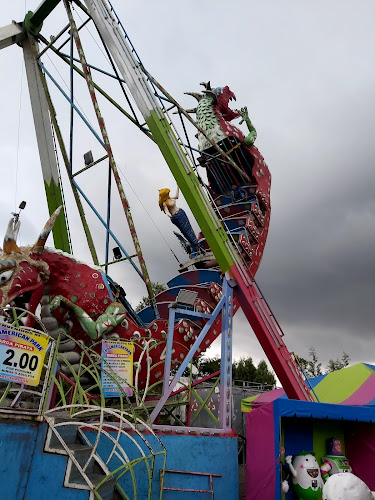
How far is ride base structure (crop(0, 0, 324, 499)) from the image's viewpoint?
3.75m

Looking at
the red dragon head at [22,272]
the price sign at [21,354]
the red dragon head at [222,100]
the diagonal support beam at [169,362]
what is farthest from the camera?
the red dragon head at [222,100]

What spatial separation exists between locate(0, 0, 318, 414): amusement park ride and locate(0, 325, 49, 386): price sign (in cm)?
119

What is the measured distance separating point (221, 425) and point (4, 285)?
3.72 meters

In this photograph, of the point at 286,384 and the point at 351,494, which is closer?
the point at 351,494

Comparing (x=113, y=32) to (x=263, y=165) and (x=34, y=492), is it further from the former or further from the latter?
(x=34, y=492)

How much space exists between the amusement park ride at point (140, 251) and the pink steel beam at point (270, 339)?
0.02 m

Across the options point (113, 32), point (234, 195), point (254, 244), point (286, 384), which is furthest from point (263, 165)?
point (286, 384)

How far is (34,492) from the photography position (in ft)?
11.9

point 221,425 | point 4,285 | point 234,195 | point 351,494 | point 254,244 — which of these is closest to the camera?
point 351,494

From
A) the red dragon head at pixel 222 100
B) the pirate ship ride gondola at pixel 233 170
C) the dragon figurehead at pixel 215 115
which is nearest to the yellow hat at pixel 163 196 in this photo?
the pirate ship ride gondola at pixel 233 170

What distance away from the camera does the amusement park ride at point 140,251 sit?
6703 mm

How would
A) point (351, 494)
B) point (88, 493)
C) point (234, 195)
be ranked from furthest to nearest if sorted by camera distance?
point (234, 195)
point (351, 494)
point (88, 493)

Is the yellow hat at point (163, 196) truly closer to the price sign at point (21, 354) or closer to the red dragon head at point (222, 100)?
the red dragon head at point (222, 100)

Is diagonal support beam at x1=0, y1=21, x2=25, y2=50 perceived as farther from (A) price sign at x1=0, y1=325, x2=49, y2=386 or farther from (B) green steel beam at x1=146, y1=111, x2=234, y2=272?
(A) price sign at x1=0, y1=325, x2=49, y2=386
